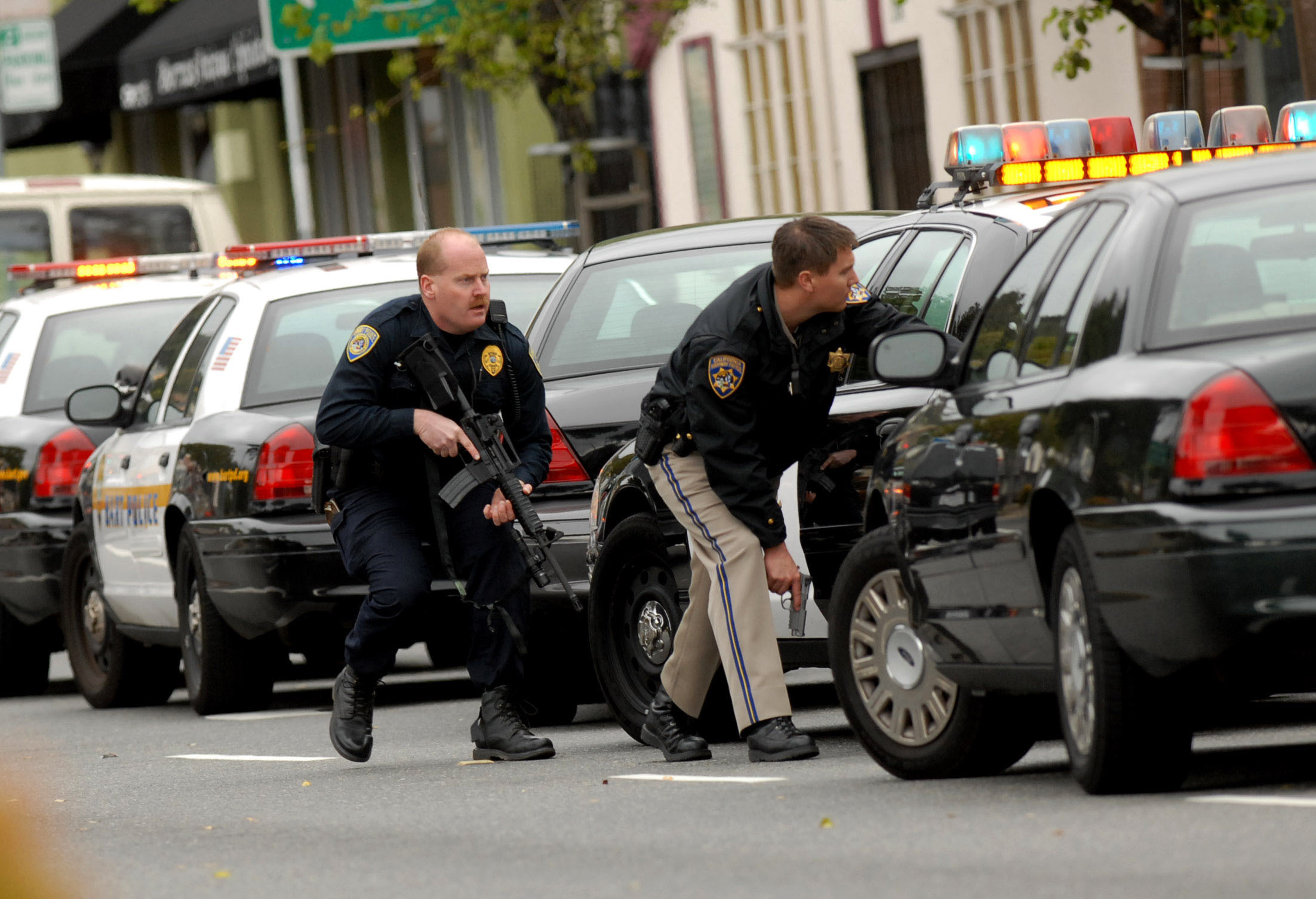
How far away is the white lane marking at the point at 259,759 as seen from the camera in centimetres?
916

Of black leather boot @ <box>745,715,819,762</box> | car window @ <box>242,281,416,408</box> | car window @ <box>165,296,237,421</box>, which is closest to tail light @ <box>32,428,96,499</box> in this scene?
car window @ <box>165,296,237,421</box>

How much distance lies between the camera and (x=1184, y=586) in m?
5.50

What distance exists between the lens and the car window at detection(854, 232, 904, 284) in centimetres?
831

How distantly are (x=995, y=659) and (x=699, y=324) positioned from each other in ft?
5.34

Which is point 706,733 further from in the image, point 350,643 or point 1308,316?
point 1308,316

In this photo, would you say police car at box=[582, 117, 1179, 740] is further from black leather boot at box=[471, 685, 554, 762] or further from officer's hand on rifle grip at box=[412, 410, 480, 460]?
officer's hand on rifle grip at box=[412, 410, 480, 460]

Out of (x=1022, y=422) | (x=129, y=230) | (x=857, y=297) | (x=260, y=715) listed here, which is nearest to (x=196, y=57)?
(x=129, y=230)

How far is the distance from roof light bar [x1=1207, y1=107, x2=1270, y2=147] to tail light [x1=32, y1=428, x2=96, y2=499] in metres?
6.78

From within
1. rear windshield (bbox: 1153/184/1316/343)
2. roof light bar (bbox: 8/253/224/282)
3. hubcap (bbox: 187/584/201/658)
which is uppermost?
roof light bar (bbox: 8/253/224/282)

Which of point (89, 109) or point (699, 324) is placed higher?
point (89, 109)

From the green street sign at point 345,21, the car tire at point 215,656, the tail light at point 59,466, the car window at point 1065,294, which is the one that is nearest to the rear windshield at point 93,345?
the tail light at point 59,466

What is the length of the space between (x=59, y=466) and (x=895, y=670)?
7.06 metres

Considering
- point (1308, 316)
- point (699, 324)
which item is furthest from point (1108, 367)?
point (699, 324)

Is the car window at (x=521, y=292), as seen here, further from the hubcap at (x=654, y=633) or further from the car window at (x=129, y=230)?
the car window at (x=129, y=230)
